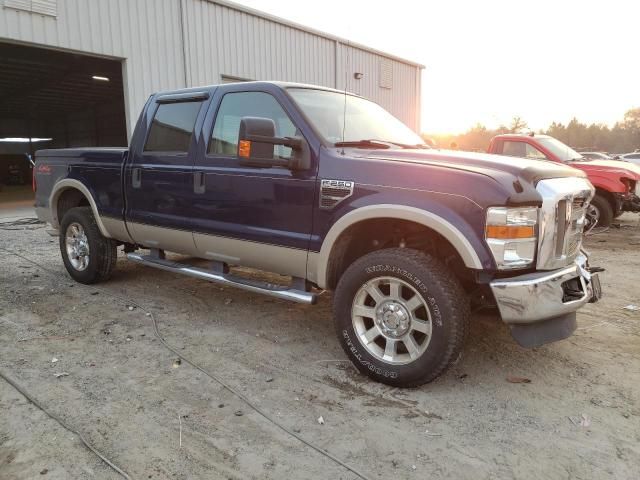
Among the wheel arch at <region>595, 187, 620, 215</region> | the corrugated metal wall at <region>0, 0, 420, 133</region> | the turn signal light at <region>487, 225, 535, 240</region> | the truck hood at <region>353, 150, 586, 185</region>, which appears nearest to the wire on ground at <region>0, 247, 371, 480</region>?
the turn signal light at <region>487, 225, 535, 240</region>

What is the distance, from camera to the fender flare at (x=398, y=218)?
2877 mm

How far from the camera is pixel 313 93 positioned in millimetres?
4117

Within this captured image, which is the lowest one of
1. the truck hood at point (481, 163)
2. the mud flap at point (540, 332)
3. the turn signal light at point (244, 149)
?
the mud flap at point (540, 332)

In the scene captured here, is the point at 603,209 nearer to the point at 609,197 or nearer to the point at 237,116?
the point at 609,197

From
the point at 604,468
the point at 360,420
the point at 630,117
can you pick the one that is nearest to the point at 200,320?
the point at 360,420

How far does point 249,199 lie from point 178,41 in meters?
10.2

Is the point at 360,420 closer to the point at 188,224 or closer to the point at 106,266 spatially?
the point at 188,224

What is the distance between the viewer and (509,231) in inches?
110

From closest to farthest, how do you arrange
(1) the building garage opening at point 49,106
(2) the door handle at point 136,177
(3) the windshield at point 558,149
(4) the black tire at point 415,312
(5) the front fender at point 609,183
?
(4) the black tire at point 415,312, (2) the door handle at point 136,177, (5) the front fender at point 609,183, (3) the windshield at point 558,149, (1) the building garage opening at point 49,106

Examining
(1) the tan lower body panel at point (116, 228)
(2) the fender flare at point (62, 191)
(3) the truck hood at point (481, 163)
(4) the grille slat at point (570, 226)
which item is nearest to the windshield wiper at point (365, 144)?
(3) the truck hood at point (481, 163)

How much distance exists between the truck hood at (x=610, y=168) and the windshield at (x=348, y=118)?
5914mm

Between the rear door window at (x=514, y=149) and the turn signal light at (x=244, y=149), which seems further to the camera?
the rear door window at (x=514, y=149)

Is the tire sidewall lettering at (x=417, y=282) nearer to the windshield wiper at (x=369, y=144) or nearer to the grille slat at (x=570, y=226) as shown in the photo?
the grille slat at (x=570, y=226)

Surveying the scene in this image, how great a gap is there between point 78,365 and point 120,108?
26.1m
